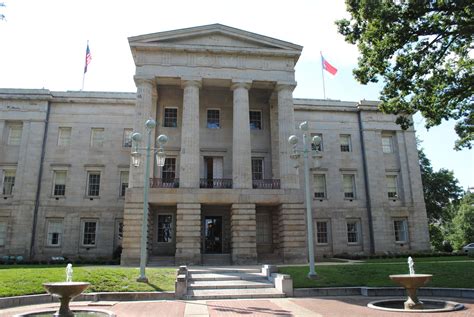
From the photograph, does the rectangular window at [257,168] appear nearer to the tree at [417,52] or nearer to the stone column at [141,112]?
the stone column at [141,112]

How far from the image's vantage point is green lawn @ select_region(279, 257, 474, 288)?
55.9 ft

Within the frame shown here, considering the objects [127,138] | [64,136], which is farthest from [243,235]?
[64,136]

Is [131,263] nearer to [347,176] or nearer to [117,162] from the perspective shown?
[117,162]

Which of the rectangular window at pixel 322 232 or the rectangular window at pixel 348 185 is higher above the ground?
the rectangular window at pixel 348 185

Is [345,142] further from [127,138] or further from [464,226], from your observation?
[464,226]

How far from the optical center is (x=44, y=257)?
106 feet

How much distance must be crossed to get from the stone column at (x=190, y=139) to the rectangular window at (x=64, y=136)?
12.9m

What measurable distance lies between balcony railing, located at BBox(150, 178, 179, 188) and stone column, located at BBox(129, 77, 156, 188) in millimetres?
1241

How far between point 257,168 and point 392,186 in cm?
1489

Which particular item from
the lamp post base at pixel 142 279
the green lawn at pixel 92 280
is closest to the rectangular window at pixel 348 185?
the green lawn at pixel 92 280

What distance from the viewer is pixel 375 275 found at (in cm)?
1866

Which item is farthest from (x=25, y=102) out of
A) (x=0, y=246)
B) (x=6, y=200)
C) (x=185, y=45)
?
(x=185, y=45)

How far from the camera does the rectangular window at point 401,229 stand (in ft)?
121

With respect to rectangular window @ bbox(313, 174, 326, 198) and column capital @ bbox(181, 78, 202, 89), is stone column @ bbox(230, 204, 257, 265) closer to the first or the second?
column capital @ bbox(181, 78, 202, 89)
